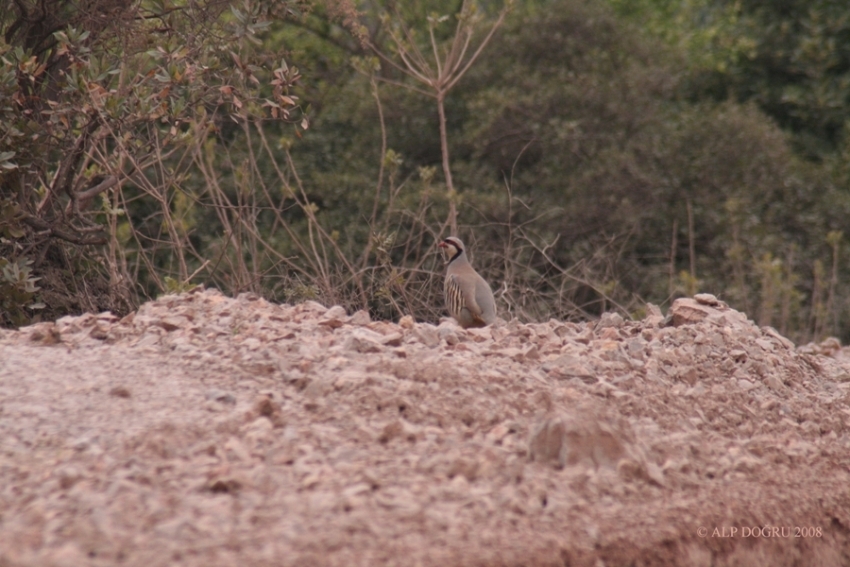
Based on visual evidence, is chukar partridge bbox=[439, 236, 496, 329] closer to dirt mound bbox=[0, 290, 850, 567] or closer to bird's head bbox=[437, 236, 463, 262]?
bird's head bbox=[437, 236, 463, 262]

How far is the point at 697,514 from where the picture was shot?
134 inches

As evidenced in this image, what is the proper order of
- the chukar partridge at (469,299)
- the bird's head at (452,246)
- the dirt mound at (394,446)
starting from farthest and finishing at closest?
the bird's head at (452,246), the chukar partridge at (469,299), the dirt mound at (394,446)

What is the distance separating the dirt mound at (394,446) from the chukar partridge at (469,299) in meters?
1.08

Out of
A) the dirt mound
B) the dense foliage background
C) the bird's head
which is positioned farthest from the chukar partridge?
the dirt mound

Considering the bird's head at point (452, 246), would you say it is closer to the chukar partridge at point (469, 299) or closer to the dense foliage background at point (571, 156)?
the chukar partridge at point (469, 299)

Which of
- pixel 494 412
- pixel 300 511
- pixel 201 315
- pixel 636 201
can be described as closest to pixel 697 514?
pixel 494 412

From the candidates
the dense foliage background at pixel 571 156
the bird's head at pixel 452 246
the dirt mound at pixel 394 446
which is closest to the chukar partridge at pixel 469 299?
the bird's head at pixel 452 246

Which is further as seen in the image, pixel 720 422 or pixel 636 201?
pixel 636 201

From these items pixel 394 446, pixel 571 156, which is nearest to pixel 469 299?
pixel 394 446

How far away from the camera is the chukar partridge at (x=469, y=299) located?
19.6 feet

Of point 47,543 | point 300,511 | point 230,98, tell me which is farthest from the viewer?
point 230,98

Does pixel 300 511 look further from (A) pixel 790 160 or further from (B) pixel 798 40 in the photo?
(B) pixel 798 40

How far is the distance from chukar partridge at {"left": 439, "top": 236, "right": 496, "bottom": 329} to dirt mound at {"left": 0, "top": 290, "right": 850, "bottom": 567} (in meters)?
1.08

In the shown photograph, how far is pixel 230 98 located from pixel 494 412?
2.72m
